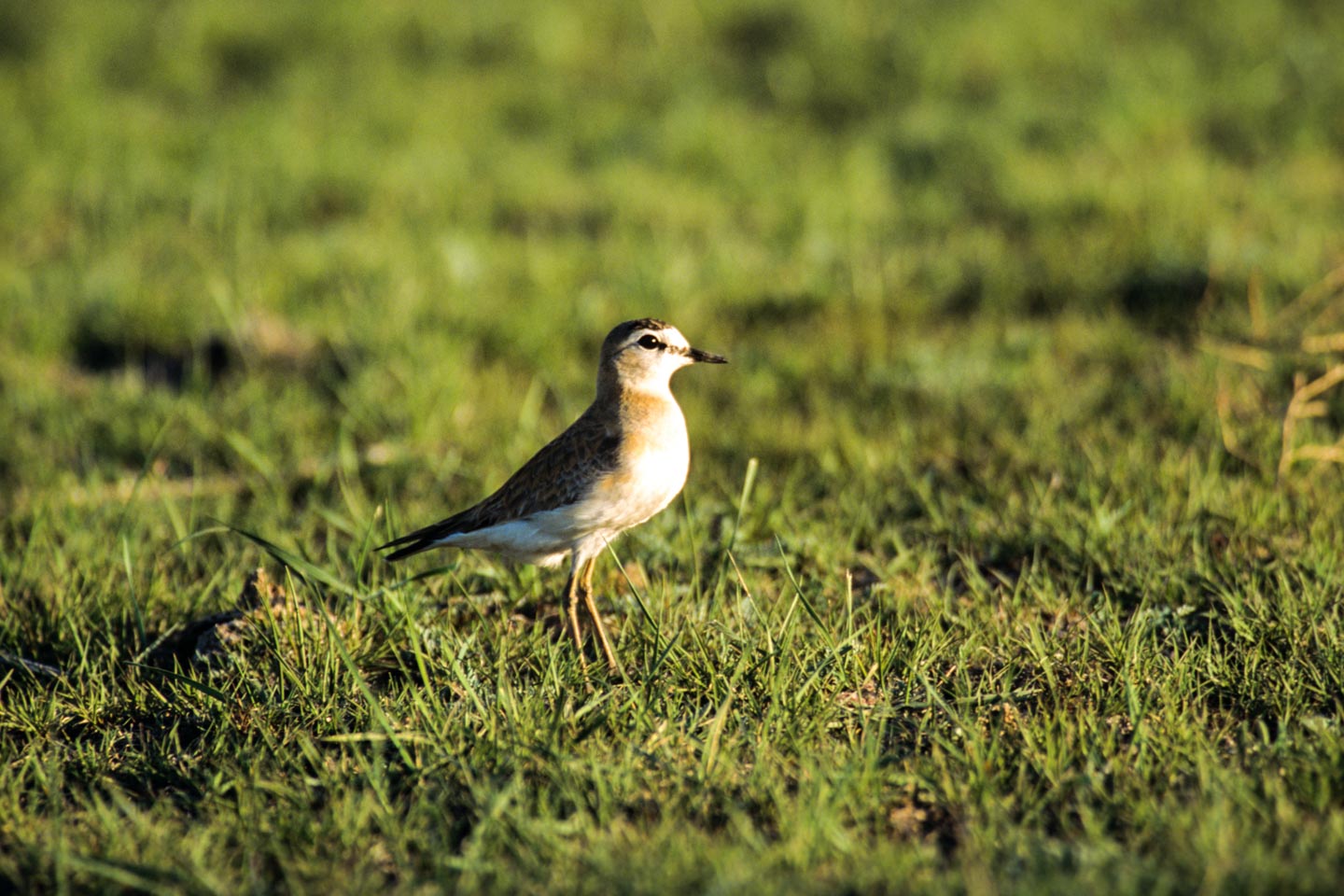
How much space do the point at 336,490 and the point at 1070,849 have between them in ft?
12.3

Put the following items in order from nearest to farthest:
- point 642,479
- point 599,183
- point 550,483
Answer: point 642,479 < point 550,483 < point 599,183

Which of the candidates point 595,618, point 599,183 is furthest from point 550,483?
point 599,183

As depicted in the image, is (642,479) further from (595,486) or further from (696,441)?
(696,441)

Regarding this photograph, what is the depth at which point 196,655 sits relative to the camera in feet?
13.7

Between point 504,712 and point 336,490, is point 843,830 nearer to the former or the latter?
point 504,712

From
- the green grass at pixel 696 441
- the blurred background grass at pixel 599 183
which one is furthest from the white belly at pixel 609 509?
the blurred background grass at pixel 599 183

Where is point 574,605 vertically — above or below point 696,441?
below

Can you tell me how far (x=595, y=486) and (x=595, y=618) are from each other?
442 mm

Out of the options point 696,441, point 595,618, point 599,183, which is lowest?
point 595,618

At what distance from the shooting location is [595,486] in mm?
4180

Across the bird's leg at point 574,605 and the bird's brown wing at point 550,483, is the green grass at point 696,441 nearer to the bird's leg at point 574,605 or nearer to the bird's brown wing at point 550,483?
the bird's leg at point 574,605

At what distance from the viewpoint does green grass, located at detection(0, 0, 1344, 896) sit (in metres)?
3.29

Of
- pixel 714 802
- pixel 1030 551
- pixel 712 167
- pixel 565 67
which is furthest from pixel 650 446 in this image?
pixel 565 67

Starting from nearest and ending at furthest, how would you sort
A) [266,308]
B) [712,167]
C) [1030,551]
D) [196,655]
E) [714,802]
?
[714,802]
[196,655]
[1030,551]
[266,308]
[712,167]
